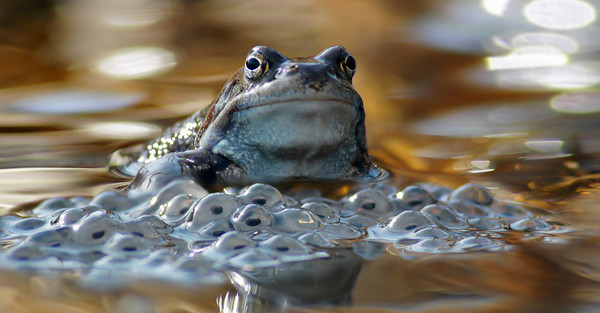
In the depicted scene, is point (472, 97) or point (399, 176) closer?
point (399, 176)

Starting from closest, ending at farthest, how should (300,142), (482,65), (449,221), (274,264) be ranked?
1. (274,264)
2. (449,221)
3. (300,142)
4. (482,65)

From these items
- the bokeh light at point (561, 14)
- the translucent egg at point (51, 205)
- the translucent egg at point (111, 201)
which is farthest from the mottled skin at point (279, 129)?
the bokeh light at point (561, 14)

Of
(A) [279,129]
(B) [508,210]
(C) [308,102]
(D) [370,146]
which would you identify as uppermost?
(C) [308,102]

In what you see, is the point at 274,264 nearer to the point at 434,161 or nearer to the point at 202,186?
the point at 202,186

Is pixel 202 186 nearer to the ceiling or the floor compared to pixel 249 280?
nearer to the floor

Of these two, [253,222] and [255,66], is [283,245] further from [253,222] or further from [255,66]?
[255,66]

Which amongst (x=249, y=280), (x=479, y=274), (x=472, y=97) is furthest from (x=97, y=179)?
(x=472, y=97)

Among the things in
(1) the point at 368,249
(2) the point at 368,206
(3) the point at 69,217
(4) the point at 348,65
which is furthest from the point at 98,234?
(4) the point at 348,65
